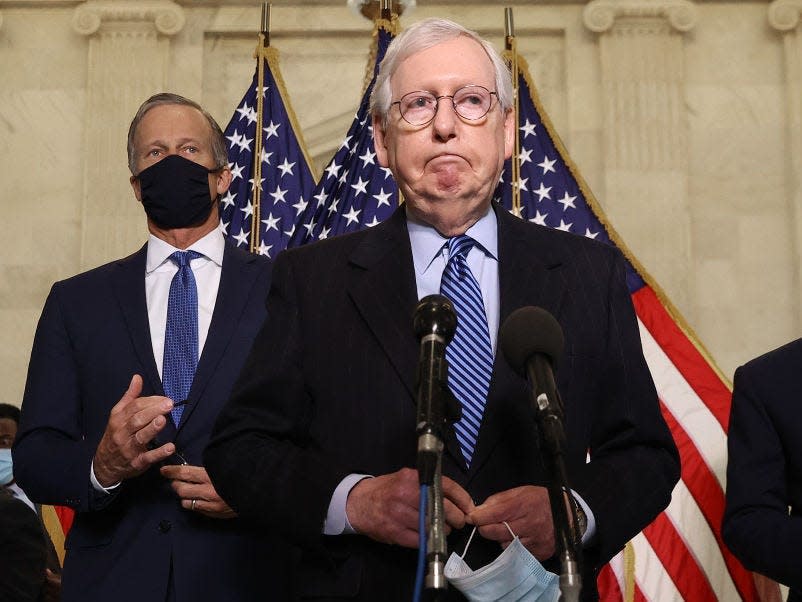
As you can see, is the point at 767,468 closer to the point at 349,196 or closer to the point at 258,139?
A: the point at 349,196

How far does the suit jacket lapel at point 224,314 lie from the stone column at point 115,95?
193 inches

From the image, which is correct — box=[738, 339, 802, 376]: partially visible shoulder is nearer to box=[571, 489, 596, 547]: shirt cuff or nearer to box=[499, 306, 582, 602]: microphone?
box=[571, 489, 596, 547]: shirt cuff

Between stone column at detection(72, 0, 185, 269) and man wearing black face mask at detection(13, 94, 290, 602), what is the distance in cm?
478

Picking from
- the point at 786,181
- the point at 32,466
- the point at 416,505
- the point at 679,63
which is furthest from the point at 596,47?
the point at 416,505

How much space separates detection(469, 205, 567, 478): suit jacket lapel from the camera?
238cm

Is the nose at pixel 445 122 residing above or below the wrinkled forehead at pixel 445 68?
below

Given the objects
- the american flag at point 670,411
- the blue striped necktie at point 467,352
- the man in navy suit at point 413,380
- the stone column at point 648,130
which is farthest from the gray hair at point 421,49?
the stone column at point 648,130

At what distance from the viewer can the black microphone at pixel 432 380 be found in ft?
5.96

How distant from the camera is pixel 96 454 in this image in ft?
10.1

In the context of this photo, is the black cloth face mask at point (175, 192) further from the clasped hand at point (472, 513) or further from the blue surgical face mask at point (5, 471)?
the blue surgical face mask at point (5, 471)

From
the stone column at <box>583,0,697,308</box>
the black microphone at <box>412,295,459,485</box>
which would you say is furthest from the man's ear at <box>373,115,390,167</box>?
the stone column at <box>583,0,697,308</box>

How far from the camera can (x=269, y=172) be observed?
640 centimetres

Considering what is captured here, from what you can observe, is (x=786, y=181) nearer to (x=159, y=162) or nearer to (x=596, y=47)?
(x=596, y=47)

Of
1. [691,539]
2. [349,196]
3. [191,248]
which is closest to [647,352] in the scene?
[691,539]
